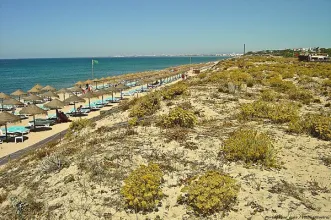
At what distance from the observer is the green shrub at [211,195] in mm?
5172

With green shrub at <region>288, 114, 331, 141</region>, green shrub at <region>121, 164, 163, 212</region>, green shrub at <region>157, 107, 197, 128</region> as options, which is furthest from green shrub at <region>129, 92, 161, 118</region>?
green shrub at <region>121, 164, 163, 212</region>

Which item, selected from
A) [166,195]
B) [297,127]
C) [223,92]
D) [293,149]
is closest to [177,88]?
[223,92]

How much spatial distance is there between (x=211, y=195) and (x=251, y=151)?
243cm

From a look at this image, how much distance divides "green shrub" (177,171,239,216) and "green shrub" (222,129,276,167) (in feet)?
5.62

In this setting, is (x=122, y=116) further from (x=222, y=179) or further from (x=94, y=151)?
(x=222, y=179)

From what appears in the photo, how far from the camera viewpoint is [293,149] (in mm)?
8109

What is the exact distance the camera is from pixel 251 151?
23.6 ft

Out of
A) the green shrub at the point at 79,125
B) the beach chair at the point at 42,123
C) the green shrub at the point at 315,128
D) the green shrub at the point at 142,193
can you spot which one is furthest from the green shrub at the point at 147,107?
the green shrub at the point at 142,193

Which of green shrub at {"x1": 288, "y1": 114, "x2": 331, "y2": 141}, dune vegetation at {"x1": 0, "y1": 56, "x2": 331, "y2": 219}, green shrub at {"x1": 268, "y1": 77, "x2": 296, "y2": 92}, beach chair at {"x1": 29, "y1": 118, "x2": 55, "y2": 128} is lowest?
beach chair at {"x1": 29, "y1": 118, "x2": 55, "y2": 128}

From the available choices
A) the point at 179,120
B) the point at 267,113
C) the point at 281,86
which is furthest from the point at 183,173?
the point at 281,86

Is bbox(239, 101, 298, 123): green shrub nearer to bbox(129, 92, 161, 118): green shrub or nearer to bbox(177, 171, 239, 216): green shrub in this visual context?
bbox(129, 92, 161, 118): green shrub

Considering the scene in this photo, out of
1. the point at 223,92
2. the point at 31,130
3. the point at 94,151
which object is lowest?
the point at 31,130

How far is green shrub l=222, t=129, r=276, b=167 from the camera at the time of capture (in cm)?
709

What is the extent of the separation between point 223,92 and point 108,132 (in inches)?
364
